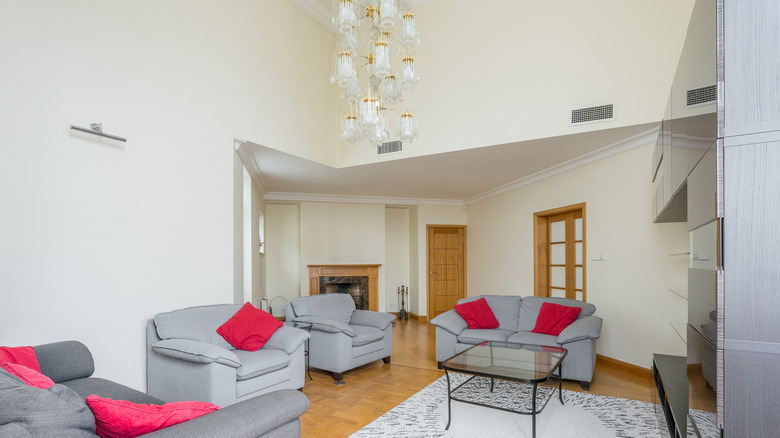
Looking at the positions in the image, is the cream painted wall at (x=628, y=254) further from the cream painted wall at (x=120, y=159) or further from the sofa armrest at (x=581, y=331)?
the cream painted wall at (x=120, y=159)

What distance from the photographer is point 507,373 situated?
126 inches

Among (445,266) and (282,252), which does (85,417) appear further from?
(445,266)

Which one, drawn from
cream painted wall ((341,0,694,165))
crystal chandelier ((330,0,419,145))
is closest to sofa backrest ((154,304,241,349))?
crystal chandelier ((330,0,419,145))

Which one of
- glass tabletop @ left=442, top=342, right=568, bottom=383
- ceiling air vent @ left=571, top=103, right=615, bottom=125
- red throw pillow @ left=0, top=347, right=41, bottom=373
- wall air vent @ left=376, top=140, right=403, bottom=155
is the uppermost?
ceiling air vent @ left=571, top=103, right=615, bottom=125

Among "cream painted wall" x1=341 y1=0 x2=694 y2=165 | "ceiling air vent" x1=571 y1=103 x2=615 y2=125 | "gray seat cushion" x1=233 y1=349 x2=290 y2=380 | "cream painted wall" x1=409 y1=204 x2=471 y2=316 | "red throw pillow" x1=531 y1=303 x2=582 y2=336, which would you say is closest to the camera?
"gray seat cushion" x1=233 y1=349 x2=290 y2=380

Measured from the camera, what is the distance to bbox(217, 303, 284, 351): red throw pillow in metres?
3.73

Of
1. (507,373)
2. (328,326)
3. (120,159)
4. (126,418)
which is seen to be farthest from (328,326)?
(126,418)

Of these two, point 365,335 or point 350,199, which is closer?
point 365,335

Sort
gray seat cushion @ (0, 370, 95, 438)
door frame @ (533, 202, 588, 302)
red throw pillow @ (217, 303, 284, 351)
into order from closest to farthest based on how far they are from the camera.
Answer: gray seat cushion @ (0, 370, 95, 438), red throw pillow @ (217, 303, 284, 351), door frame @ (533, 202, 588, 302)

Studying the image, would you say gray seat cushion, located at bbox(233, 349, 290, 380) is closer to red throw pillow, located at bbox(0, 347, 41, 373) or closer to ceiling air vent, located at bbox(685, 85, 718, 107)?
red throw pillow, located at bbox(0, 347, 41, 373)

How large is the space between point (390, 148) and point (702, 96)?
158 inches

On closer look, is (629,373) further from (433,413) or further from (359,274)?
(359,274)

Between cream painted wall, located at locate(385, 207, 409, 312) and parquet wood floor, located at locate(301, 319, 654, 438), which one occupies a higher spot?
cream painted wall, located at locate(385, 207, 409, 312)

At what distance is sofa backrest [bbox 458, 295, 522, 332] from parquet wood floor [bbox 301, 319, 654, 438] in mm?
949
